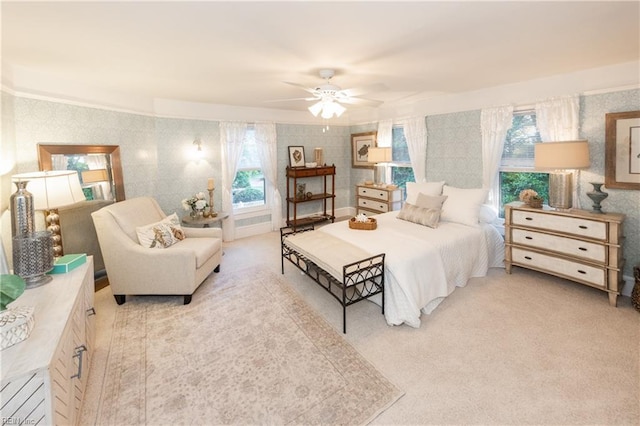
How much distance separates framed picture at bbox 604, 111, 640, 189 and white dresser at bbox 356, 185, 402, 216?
278 cm

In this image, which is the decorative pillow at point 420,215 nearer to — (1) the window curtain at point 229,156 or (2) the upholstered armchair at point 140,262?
(2) the upholstered armchair at point 140,262

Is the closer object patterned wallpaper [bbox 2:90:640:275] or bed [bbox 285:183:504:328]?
bed [bbox 285:183:504:328]

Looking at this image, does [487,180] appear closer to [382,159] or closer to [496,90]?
[496,90]

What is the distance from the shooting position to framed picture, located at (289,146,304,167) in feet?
19.6

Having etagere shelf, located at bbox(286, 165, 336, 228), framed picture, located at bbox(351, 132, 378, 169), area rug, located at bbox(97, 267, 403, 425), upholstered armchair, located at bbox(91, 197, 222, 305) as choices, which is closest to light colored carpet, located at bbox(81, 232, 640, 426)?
area rug, located at bbox(97, 267, 403, 425)

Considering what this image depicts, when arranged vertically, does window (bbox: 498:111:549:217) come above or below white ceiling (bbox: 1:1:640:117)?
below

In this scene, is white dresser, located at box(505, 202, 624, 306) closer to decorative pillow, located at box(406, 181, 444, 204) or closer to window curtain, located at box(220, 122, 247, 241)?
decorative pillow, located at box(406, 181, 444, 204)

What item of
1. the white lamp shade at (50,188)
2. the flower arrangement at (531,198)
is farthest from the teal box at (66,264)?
the flower arrangement at (531,198)

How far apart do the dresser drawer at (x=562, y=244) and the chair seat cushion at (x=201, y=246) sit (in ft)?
12.0

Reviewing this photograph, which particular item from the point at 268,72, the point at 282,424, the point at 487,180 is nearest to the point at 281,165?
the point at 268,72

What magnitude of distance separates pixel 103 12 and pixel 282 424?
2724 mm

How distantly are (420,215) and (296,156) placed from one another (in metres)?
3.03

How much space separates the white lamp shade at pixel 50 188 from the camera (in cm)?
247

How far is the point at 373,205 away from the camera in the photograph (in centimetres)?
572
